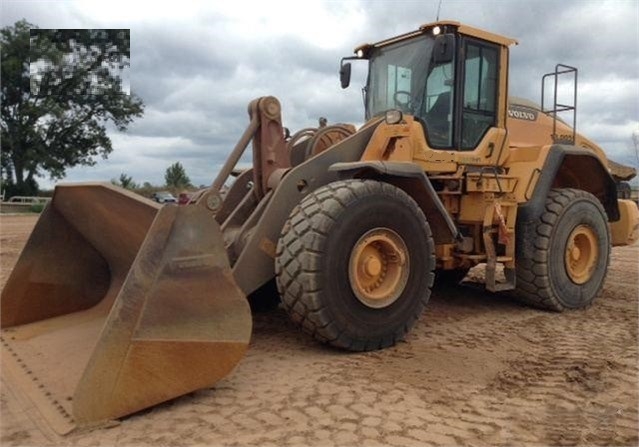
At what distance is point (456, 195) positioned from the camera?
5.66 metres

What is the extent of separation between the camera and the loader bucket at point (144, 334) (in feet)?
9.73

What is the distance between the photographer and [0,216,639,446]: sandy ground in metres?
2.88

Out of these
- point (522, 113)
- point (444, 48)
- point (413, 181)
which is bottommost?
point (413, 181)

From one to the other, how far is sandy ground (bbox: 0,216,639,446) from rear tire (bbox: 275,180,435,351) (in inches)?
8.9

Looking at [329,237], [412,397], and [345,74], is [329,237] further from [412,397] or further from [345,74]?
[345,74]

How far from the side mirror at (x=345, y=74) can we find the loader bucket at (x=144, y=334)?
10.3 ft

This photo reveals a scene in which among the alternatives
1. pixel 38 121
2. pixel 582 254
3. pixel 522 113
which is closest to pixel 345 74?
pixel 522 113

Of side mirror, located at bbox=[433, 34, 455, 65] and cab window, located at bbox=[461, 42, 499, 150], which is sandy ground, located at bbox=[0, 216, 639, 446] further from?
side mirror, located at bbox=[433, 34, 455, 65]

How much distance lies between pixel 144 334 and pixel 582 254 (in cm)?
488

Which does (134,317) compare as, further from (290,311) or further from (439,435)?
(439,435)

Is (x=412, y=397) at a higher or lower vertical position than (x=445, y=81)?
lower

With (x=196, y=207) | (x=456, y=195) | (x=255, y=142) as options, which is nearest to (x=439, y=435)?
(x=196, y=207)

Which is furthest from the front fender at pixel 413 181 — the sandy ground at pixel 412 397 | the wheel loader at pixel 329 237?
the sandy ground at pixel 412 397

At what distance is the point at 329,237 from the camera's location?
393cm
